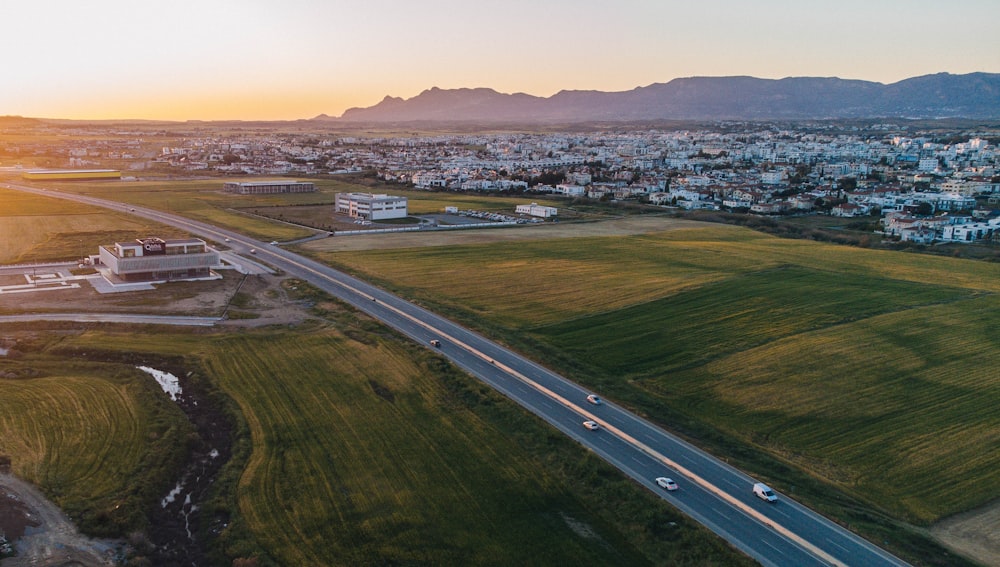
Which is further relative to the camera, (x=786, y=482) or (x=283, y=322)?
(x=283, y=322)

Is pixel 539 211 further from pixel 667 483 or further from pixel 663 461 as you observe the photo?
pixel 667 483

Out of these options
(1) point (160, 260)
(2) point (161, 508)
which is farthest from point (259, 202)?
(2) point (161, 508)

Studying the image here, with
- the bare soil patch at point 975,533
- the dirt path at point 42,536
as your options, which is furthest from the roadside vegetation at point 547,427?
the dirt path at point 42,536

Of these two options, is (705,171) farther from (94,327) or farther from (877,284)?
(94,327)

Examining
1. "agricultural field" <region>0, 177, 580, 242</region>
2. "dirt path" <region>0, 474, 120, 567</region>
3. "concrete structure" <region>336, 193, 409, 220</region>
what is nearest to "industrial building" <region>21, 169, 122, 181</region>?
"agricultural field" <region>0, 177, 580, 242</region>

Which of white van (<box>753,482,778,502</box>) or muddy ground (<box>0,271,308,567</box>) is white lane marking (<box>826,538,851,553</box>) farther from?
muddy ground (<box>0,271,308,567</box>)

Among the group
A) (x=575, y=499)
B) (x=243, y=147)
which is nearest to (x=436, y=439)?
(x=575, y=499)
